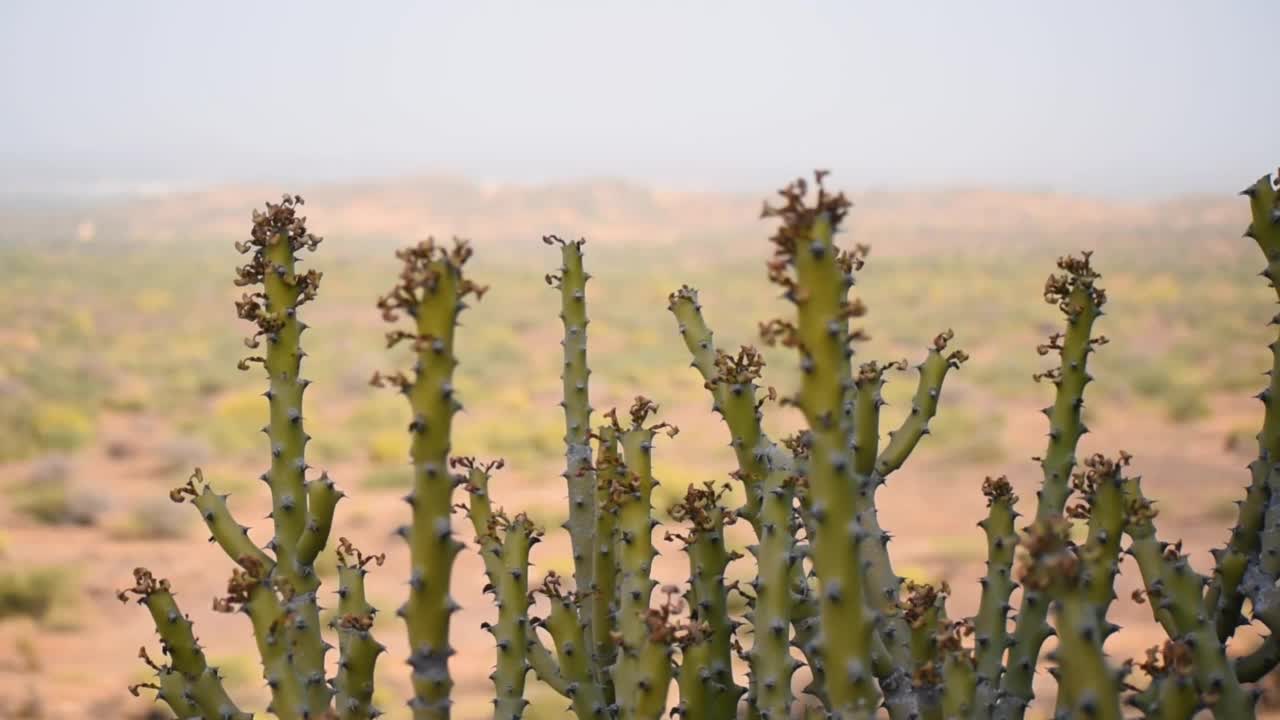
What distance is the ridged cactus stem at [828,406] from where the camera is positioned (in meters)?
1.73

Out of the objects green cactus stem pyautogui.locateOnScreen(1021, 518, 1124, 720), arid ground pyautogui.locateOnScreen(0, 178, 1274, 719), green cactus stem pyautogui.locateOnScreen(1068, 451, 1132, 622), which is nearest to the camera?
green cactus stem pyautogui.locateOnScreen(1021, 518, 1124, 720)

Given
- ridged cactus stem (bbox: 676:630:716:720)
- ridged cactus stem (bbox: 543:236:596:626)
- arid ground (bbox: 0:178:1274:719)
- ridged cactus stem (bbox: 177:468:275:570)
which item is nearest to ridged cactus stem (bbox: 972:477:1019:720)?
ridged cactus stem (bbox: 676:630:716:720)

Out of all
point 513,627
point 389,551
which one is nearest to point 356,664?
point 513,627

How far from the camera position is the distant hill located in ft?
305

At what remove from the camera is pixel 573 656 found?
2.70m

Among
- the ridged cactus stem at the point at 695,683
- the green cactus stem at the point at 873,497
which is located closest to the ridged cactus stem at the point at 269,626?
the ridged cactus stem at the point at 695,683

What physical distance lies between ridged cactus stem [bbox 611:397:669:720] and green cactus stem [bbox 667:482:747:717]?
0.08 m

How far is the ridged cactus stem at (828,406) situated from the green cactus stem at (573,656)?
921 millimetres

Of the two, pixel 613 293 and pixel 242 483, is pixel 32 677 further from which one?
pixel 613 293

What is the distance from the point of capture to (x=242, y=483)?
1853cm

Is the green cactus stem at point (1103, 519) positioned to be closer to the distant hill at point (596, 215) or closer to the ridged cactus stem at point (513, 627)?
the ridged cactus stem at point (513, 627)

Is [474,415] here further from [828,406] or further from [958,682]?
[828,406]

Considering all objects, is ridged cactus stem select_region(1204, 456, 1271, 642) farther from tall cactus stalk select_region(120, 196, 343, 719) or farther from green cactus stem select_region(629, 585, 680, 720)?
tall cactus stalk select_region(120, 196, 343, 719)

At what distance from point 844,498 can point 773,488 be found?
63 cm
